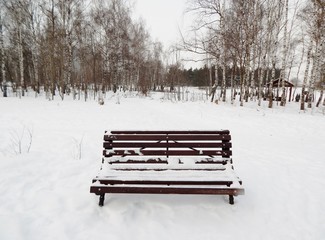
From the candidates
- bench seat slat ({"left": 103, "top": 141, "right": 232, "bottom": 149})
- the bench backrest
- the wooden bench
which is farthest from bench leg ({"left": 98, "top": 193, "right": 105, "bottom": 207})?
bench seat slat ({"left": 103, "top": 141, "right": 232, "bottom": 149})

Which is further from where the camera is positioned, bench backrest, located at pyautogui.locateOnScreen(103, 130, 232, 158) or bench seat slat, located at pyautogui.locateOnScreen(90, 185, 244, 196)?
bench backrest, located at pyautogui.locateOnScreen(103, 130, 232, 158)

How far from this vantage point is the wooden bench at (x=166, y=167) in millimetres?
2787

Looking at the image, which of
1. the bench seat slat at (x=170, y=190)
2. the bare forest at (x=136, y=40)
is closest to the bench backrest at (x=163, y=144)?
the bench seat slat at (x=170, y=190)

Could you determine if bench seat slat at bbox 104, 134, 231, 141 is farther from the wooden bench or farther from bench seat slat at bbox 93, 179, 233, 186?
bench seat slat at bbox 93, 179, 233, 186

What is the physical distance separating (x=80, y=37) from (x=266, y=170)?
23.0m

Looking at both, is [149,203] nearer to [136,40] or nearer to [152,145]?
[152,145]

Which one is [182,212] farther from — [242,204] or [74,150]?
[74,150]

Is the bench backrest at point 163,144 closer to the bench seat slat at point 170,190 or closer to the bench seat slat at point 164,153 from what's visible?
the bench seat slat at point 164,153

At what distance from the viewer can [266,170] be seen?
4.33 metres

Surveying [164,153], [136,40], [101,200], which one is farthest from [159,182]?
[136,40]

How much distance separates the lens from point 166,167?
3.19 meters

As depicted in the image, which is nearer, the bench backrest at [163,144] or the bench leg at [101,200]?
the bench leg at [101,200]

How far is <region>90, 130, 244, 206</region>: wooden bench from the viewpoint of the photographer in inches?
110

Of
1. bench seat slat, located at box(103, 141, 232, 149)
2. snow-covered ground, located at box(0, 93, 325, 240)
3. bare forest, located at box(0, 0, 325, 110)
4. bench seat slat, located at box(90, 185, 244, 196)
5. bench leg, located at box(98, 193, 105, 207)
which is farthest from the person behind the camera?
bare forest, located at box(0, 0, 325, 110)
